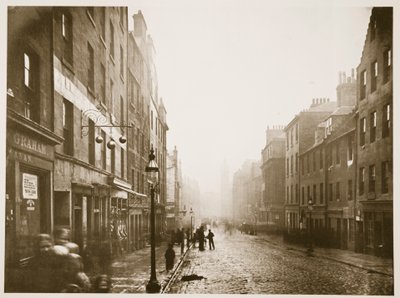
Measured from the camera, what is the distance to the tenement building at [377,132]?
Result: 323 inches

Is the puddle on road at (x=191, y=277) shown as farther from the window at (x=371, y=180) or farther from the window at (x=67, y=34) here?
the window at (x=67, y=34)

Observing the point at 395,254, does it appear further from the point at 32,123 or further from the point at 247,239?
the point at 32,123

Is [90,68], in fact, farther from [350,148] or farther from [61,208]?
[350,148]

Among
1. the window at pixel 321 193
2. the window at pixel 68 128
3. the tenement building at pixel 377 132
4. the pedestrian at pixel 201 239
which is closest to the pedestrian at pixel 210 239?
the pedestrian at pixel 201 239

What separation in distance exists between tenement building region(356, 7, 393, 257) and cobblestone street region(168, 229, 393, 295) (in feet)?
1.78

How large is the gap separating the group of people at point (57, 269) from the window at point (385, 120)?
505cm

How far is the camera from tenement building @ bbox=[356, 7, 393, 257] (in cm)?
820

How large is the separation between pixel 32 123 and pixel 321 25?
185 inches

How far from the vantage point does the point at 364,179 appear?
8.96m

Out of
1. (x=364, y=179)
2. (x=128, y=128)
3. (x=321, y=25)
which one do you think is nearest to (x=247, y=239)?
(x=364, y=179)

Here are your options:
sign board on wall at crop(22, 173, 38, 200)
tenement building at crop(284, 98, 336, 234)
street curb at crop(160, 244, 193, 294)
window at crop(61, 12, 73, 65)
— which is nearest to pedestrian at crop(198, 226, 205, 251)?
street curb at crop(160, 244, 193, 294)

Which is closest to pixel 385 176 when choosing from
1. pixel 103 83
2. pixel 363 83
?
pixel 363 83

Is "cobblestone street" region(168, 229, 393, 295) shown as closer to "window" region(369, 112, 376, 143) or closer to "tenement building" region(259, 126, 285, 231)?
"tenement building" region(259, 126, 285, 231)

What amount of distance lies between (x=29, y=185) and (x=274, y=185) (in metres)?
4.36
